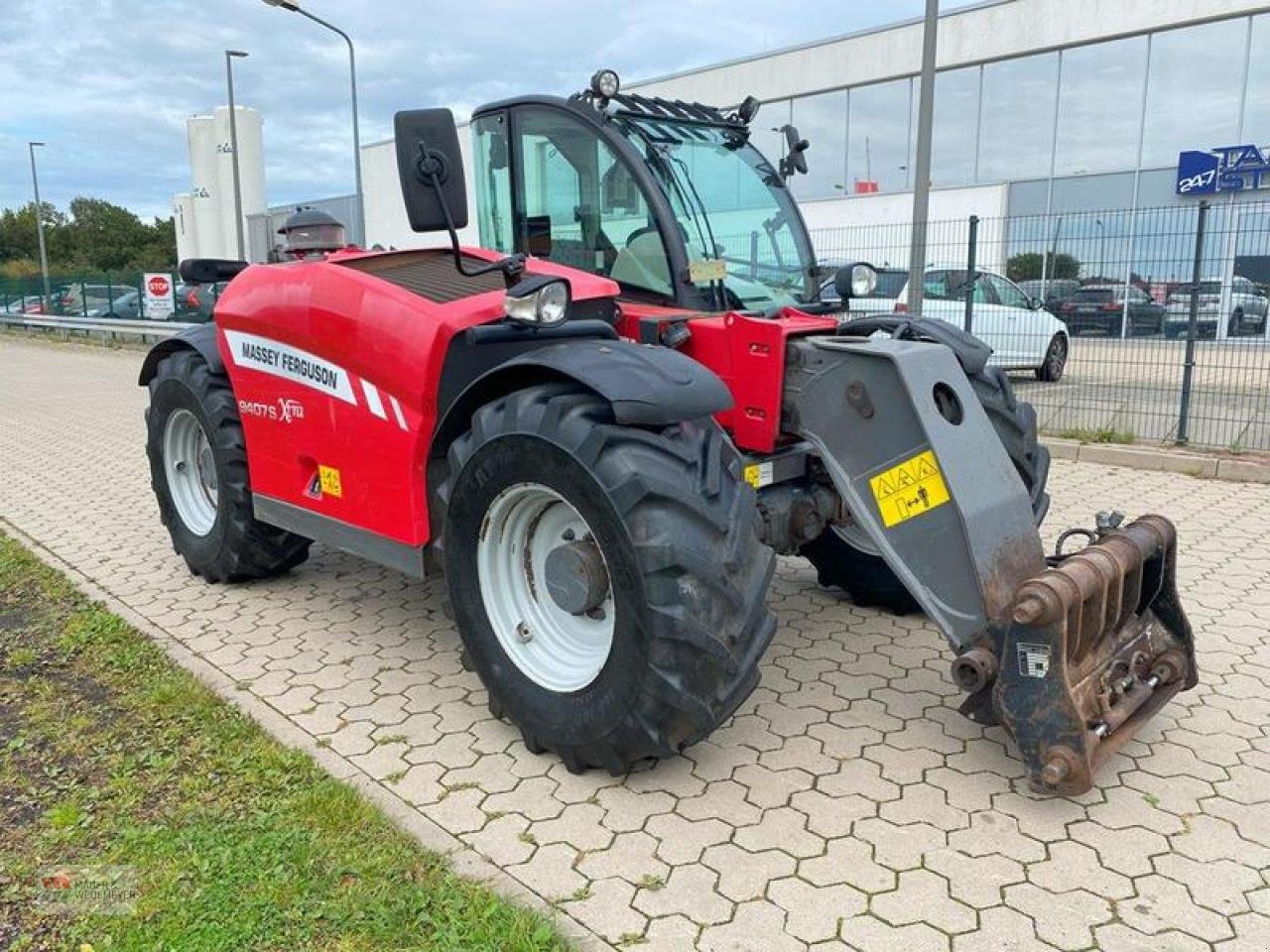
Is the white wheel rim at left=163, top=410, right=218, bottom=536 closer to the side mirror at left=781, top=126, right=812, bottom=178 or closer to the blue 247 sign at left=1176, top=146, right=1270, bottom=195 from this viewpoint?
the side mirror at left=781, top=126, right=812, bottom=178

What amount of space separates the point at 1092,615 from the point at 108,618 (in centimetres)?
431

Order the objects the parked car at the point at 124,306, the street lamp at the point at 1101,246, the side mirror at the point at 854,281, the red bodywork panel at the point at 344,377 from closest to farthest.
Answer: the red bodywork panel at the point at 344,377 → the side mirror at the point at 854,281 → the street lamp at the point at 1101,246 → the parked car at the point at 124,306

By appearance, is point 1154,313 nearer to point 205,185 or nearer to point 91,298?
point 91,298

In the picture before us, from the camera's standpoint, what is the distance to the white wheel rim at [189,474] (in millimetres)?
5496

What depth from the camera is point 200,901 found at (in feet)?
8.89

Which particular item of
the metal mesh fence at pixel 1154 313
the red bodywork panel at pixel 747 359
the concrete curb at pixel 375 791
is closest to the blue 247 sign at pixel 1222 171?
the metal mesh fence at pixel 1154 313

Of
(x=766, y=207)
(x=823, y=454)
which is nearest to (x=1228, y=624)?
(x=823, y=454)

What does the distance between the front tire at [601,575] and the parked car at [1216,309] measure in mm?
7269

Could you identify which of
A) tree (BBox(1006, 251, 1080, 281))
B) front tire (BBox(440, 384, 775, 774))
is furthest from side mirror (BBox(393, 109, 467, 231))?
tree (BBox(1006, 251, 1080, 281))

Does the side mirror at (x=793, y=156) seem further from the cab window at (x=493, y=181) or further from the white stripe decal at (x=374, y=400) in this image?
the white stripe decal at (x=374, y=400)

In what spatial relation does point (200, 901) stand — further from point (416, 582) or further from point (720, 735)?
point (416, 582)

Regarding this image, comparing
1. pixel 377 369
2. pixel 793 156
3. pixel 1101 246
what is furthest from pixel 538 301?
pixel 1101 246

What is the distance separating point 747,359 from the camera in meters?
3.87

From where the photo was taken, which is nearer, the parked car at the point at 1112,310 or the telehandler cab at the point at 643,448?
the telehandler cab at the point at 643,448
